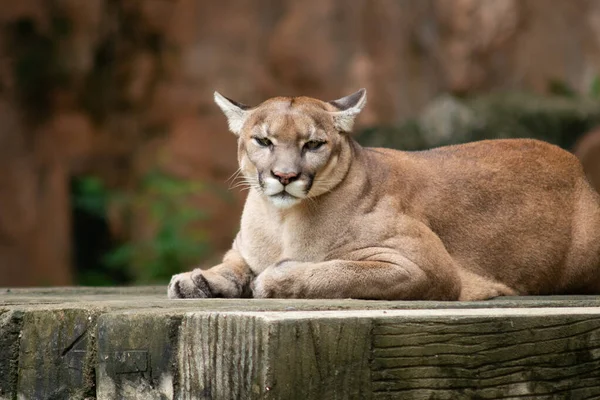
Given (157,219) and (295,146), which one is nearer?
(295,146)

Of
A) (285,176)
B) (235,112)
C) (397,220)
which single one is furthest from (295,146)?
(397,220)

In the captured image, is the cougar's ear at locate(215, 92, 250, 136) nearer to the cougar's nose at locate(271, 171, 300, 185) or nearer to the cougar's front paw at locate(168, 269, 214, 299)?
the cougar's nose at locate(271, 171, 300, 185)

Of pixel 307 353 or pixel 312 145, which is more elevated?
pixel 312 145

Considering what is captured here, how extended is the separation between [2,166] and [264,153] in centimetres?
704

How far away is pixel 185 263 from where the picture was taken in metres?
12.1

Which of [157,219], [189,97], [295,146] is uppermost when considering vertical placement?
[189,97]

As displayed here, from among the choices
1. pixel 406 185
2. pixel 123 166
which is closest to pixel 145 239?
pixel 123 166

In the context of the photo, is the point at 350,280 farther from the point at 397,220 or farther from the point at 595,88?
the point at 595,88

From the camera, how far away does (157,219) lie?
1255cm

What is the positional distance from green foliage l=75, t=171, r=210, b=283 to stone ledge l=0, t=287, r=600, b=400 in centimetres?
829

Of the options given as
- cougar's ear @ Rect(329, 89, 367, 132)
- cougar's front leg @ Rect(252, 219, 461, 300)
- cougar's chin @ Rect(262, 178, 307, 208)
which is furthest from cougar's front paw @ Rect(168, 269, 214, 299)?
cougar's ear @ Rect(329, 89, 367, 132)

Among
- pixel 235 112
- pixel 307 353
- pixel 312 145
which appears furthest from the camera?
pixel 235 112

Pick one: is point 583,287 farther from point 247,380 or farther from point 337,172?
point 247,380

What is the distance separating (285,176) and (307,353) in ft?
6.44
